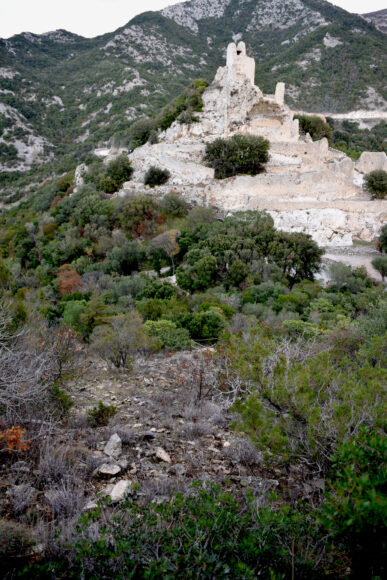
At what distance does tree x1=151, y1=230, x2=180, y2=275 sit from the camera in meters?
21.0

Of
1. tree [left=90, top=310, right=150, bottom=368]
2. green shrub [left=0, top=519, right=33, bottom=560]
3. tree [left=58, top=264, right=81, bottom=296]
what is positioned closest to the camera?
green shrub [left=0, top=519, right=33, bottom=560]

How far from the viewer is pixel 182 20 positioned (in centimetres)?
8781

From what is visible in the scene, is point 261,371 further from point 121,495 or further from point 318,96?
point 318,96

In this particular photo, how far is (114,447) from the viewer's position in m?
3.87

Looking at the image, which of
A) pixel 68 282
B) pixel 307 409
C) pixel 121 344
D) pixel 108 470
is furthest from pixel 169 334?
pixel 68 282

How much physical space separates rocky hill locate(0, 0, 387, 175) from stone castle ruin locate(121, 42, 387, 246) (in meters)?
16.9

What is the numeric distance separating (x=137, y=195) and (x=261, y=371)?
23.5 metres

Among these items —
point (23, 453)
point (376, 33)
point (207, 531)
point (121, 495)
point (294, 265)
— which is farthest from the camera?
point (376, 33)

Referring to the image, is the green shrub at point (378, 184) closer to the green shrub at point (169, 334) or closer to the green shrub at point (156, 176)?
the green shrub at point (156, 176)

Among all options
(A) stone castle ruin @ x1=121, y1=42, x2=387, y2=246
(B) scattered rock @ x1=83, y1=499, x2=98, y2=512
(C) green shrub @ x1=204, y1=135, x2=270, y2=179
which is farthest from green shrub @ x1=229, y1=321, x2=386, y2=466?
(C) green shrub @ x1=204, y1=135, x2=270, y2=179

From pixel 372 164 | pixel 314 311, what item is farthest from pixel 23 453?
pixel 372 164

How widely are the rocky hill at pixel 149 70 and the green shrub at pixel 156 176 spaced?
18.6m

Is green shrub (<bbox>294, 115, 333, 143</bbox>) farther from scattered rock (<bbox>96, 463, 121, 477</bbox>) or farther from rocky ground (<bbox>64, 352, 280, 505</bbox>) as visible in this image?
scattered rock (<bbox>96, 463, 121, 477</bbox>)

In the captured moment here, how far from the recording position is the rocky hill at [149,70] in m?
55.1
